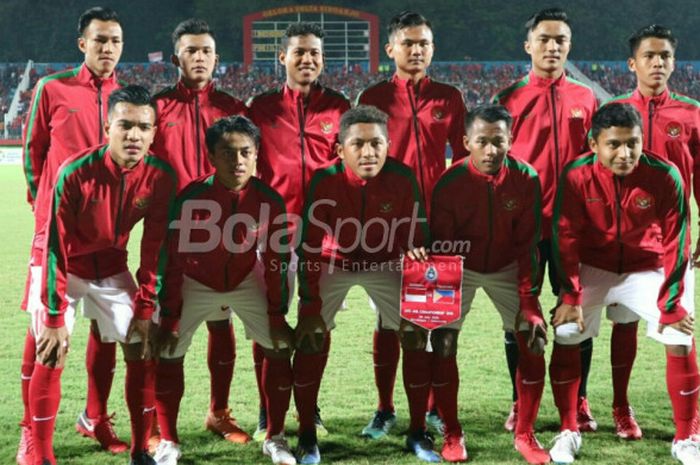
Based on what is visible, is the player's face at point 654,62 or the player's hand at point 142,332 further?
the player's face at point 654,62

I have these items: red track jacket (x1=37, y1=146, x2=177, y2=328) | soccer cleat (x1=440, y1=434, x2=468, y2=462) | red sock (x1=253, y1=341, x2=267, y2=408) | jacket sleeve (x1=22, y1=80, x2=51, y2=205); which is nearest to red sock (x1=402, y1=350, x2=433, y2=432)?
soccer cleat (x1=440, y1=434, x2=468, y2=462)

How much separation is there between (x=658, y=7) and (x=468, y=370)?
149 feet

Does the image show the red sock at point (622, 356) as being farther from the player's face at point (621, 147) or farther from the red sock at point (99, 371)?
the red sock at point (99, 371)

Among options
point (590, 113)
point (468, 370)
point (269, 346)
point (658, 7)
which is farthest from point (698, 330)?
point (658, 7)

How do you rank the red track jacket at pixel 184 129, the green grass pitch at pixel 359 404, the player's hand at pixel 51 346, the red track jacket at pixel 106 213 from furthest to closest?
the red track jacket at pixel 184 129, the green grass pitch at pixel 359 404, the red track jacket at pixel 106 213, the player's hand at pixel 51 346

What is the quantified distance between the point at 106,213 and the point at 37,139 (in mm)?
729

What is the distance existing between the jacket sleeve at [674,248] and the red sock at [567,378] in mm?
444

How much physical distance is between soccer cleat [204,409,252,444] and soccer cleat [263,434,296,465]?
0.84 feet

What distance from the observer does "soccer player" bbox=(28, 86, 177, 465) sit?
361cm

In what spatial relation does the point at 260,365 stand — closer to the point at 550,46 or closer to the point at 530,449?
the point at 530,449

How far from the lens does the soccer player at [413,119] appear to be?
4.45 metres

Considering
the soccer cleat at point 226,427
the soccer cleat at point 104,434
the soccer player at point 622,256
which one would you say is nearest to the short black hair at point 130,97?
the soccer cleat at point 104,434

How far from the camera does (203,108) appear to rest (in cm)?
435

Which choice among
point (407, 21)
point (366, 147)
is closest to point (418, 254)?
point (366, 147)
